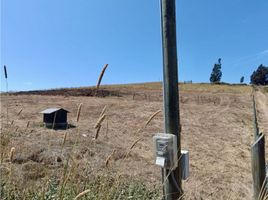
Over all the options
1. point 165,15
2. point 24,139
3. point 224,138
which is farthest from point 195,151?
point 165,15


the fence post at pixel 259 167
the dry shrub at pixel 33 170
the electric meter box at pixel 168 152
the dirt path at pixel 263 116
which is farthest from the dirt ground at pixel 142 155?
the fence post at pixel 259 167

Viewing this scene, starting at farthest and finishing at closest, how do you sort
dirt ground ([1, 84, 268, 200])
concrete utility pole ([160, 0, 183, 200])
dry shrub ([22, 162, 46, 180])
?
dirt ground ([1, 84, 268, 200]), dry shrub ([22, 162, 46, 180]), concrete utility pole ([160, 0, 183, 200])

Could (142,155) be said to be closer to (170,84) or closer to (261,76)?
(170,84)

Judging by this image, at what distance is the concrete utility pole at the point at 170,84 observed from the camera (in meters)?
2.14

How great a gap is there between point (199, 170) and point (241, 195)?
101cm

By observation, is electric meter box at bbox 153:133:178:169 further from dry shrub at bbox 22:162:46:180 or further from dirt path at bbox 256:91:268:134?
dirt path at bbox 256:91:268:134

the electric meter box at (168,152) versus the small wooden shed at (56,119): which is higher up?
the electric meter box at (168,152)

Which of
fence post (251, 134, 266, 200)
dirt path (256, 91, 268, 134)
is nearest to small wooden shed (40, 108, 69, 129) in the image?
dirt path (256, 91, 268, 134)

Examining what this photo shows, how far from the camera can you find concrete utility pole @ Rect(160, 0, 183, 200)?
2145 mm

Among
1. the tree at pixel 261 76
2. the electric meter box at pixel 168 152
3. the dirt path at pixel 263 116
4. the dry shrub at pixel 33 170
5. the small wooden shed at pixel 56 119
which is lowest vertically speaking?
the dirt path at pixel 263 116

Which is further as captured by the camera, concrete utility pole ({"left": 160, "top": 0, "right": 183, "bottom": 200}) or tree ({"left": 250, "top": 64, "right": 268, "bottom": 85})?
tree ({"left": 250, "top": 64, "right": 268, "bottom": 85})

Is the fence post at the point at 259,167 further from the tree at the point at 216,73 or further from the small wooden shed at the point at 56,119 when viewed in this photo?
the tree at the point at 216,73

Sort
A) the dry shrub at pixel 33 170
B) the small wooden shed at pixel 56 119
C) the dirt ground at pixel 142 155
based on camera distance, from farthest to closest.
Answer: the small wooden shed at pixel 56 119 < the dirt ground at pixel 142 155 < the dry shrub at pixel 33 170

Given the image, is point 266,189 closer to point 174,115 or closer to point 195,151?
point 174,115
